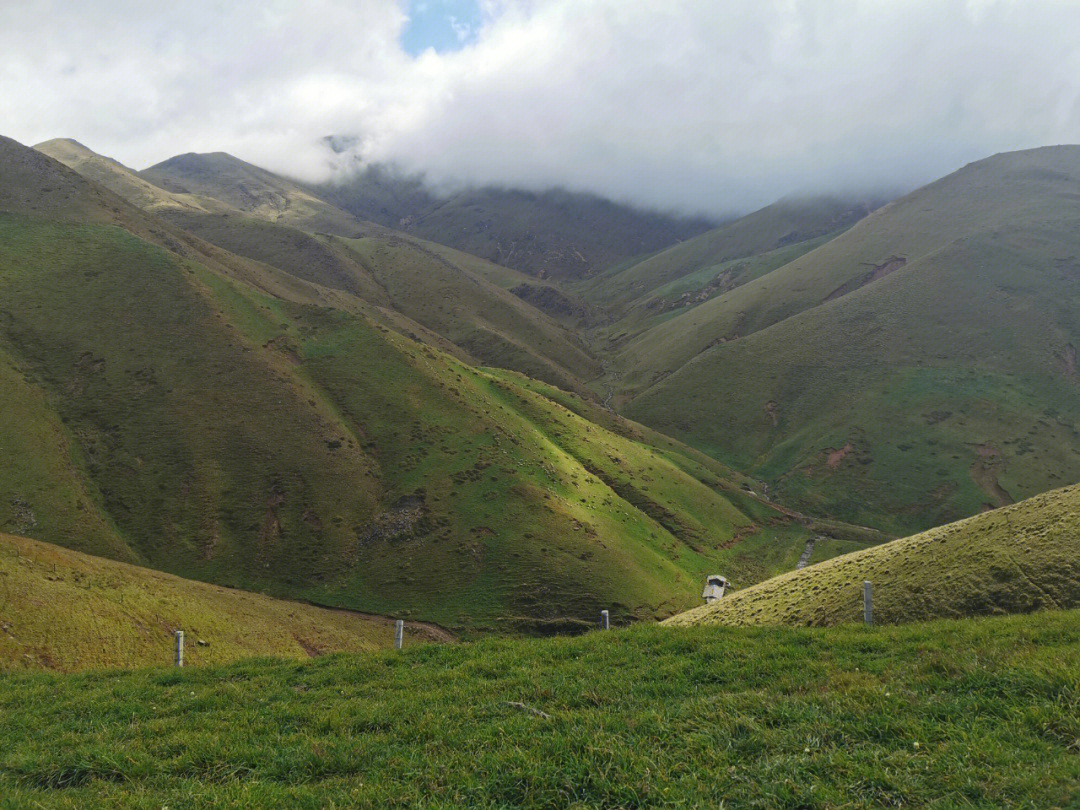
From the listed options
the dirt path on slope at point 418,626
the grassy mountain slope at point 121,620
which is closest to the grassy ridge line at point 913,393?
the dirt path on slope at point 418,626

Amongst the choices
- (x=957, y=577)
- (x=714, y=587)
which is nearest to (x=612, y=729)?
(x=957, y=577)

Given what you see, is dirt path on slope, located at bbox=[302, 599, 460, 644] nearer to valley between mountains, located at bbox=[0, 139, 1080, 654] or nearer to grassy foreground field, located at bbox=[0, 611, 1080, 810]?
valley between mountains, located at bbox=[0, 139, 1080, 654]

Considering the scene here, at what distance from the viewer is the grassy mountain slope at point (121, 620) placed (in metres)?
27.7

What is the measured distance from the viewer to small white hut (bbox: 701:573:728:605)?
67125 mm

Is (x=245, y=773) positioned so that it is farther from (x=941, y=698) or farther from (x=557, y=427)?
(x=557, y=427)

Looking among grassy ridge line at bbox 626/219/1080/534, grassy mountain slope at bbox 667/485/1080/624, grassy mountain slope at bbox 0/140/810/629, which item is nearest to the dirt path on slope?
grassy mountain slope at bbox 0/140/810/629

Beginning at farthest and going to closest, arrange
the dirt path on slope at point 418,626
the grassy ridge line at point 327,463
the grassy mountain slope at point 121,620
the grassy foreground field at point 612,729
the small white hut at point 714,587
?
1. the small white hut at point 714,587
2. the grassy ridge line at point 327,463
3. the dirt path on slope at point 418,626
4. the grassy mountain slope at point 121,620
5. the grassy foreground field at point 612,729

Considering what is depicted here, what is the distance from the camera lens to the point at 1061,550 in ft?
64.7

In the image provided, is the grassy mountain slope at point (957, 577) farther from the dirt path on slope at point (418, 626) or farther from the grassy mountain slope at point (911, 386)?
the grassy mountain slope at point (911, 386)

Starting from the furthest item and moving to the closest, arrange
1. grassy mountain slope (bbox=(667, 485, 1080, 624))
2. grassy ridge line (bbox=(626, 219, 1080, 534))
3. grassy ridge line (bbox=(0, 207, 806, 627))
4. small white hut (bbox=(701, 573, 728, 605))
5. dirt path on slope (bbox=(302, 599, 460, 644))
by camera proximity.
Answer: grassy ridge line (bbox=(626, 219, 1080, 534)), small white hut (bbox=(701, 573, 728, 605)), grassy ridge line (bbox=(0, 207, 806, 627)), dirt path on slope (bbox=(302, 599, 460, 644)), grassy mountain slope (bbox=(667, 485, 1080, 624))

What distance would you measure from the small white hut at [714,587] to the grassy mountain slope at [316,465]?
Result: 5.14ft

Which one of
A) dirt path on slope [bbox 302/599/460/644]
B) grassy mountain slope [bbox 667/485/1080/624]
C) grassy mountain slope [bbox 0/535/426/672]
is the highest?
grassy mountain slope [bbox 667/485/1080/624]

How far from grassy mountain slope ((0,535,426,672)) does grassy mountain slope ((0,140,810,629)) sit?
1308 centimetres

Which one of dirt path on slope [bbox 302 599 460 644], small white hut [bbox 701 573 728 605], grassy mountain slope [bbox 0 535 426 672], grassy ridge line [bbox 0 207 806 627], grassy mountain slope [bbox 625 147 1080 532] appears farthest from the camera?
grassy mountain slope [bbox 625 147 1080 532]
